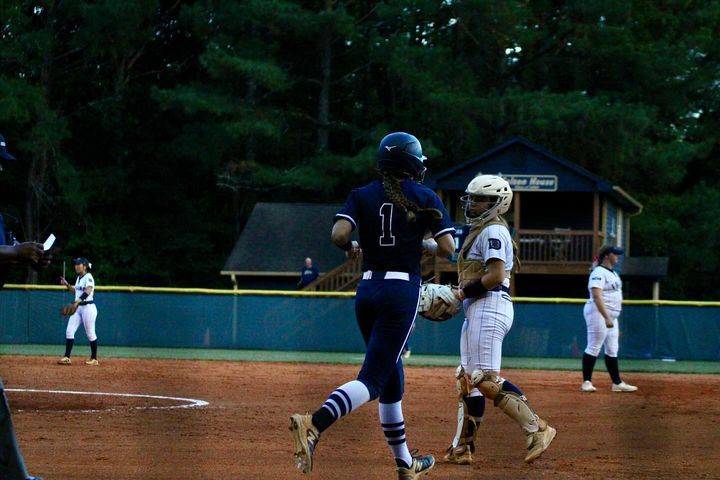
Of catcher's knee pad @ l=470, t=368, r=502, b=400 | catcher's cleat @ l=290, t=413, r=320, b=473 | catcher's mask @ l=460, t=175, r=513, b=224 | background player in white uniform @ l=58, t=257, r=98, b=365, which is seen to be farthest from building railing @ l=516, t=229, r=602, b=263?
catcher's cleat @ l=290, t=413, r=320, b=473

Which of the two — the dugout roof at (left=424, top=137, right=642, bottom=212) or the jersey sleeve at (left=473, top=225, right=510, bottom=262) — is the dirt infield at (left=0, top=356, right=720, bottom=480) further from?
the dugout roof at (left=424, top=137, right=642, bottom=212)

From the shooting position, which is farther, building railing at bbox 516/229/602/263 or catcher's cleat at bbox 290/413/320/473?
building railing at bbox 516/229/602/263

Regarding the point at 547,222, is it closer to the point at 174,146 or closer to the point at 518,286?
the point at 518,286

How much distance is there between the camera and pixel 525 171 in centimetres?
3797

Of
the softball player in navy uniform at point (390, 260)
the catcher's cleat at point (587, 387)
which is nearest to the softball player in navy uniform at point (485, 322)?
the softball player in navy uniform at point (390, 260)

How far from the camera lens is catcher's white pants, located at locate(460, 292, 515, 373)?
9359 mm

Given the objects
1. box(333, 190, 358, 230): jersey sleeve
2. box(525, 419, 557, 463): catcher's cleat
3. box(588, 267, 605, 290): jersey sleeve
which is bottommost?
box(525, 419, 557, 463): catcher's cleat

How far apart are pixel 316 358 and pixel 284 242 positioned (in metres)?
15.5

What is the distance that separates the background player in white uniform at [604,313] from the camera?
17.0m

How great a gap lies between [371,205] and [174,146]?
37.5m

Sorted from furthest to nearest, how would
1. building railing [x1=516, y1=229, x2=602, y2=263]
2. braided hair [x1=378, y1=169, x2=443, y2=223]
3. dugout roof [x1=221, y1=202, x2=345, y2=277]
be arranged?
1. dugout roof [x1=221, y1=202, x2=345, y2=277]
2. building railing [x1=516, y1=229, x2=602, y2=263]
3. braided hair [x1=378, y1=169, x2=443, y2=223]

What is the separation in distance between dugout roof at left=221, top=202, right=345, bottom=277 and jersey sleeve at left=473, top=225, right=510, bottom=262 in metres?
29.8

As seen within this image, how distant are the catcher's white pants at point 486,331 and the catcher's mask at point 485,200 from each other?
618 mm

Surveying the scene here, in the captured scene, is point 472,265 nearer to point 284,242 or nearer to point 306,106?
point 284,242
